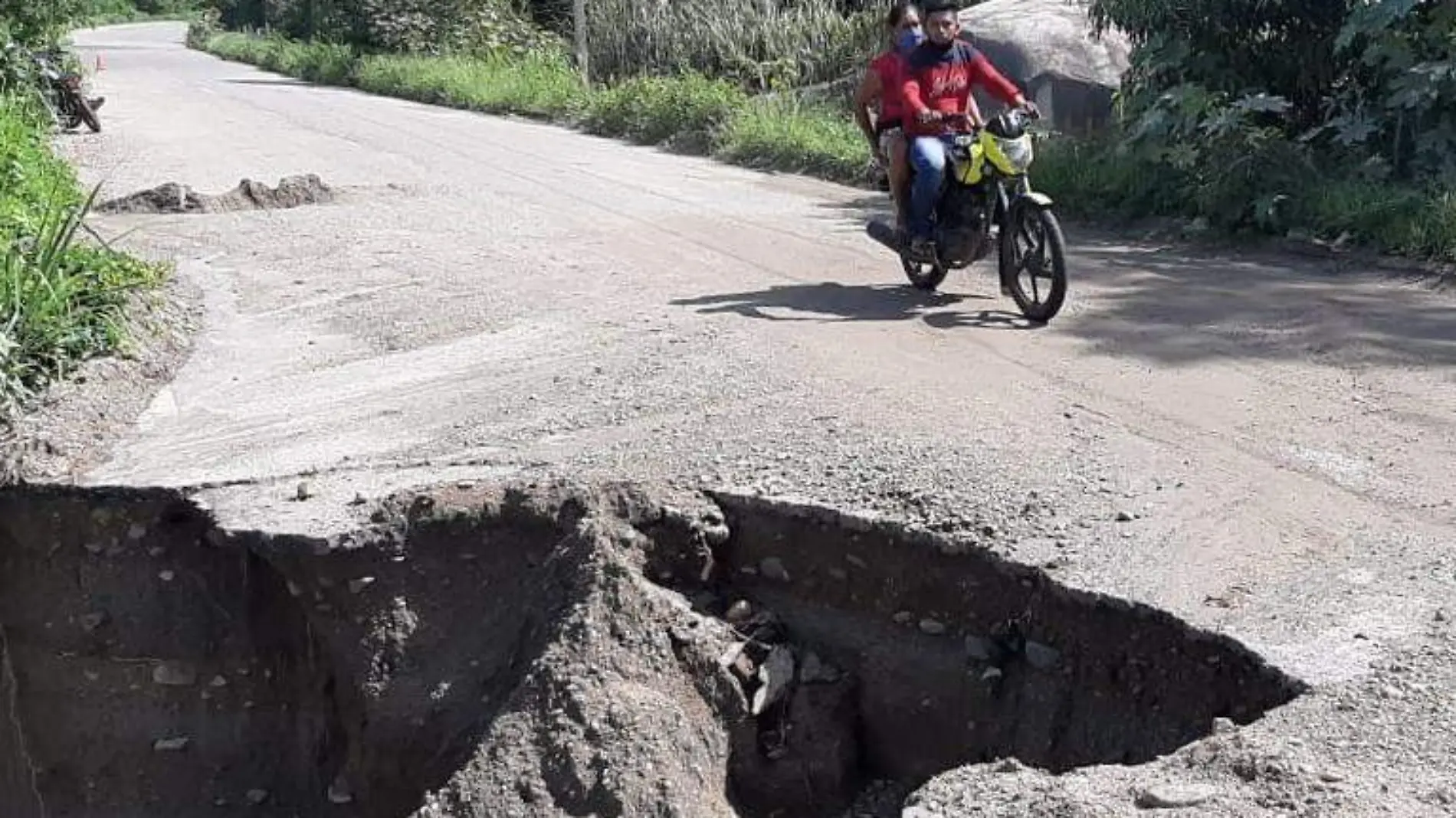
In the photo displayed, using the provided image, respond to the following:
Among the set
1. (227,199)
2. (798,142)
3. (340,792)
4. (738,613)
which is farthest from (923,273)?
(798,142)

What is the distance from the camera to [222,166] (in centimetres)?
1580

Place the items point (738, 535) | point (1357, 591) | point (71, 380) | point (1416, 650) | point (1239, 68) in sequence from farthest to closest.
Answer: point (1239, 68) → point (71, 380) → point (738, 535) → point (1357, 591) → point (1416, 650)

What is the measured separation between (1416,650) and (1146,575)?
0.80 m

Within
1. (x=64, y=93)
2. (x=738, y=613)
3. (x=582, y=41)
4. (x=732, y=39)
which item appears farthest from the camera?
(x=582, y=41)

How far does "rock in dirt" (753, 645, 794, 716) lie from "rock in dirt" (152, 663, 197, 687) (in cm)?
225

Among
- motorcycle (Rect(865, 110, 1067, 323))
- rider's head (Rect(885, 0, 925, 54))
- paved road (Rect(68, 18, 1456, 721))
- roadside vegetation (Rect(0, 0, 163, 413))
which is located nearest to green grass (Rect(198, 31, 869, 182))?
paved road (Rect(68, 18, 1456, 721))

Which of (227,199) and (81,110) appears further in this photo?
(81,110)

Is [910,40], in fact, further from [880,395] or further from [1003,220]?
[880,395]

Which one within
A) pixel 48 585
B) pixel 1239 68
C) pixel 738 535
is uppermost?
pixel 1239 68

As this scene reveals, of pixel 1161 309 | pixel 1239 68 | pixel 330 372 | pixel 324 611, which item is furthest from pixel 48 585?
pixel 1239 68

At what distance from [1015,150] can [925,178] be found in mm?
514

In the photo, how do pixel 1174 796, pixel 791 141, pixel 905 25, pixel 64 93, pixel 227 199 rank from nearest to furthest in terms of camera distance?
1. pixel 1174 796
2. pixel 905 25
3. pixel 227 199
4. pixel 791 141
5. pixel 64 93

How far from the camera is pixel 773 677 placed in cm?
512

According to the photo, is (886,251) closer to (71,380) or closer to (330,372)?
(330,372)
